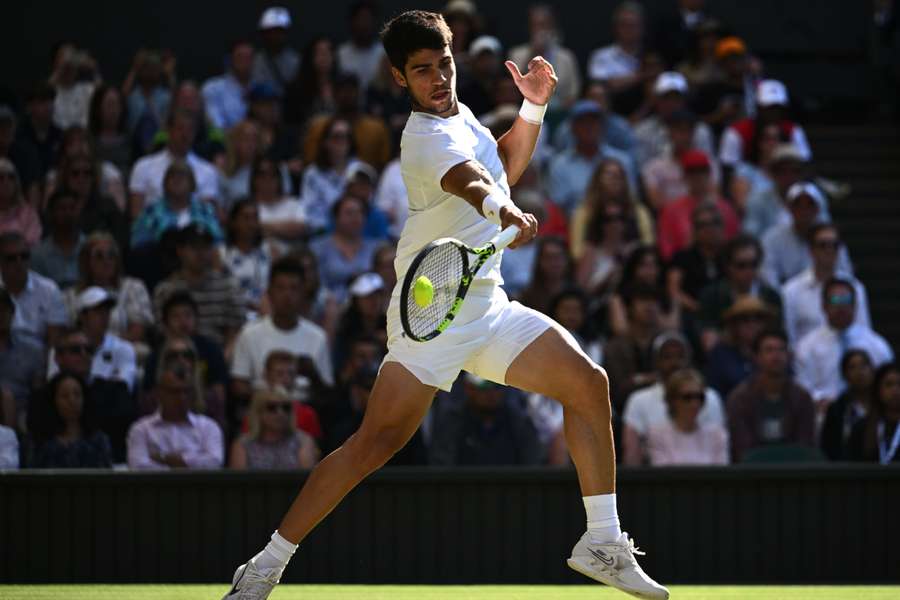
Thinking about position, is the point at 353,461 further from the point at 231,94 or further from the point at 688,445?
the point at 231,94

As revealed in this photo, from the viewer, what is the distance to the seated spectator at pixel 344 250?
10.4 meters

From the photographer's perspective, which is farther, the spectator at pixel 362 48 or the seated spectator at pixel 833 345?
the spectator at pixel 362 48

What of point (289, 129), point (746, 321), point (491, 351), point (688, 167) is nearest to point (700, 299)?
point (746, 321)

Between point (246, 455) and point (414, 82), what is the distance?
3.74 meters

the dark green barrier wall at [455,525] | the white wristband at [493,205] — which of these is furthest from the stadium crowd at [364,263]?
the white wristband at [493,205]

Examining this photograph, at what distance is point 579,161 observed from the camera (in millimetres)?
11422

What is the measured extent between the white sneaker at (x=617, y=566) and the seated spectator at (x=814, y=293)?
5628 millimetres

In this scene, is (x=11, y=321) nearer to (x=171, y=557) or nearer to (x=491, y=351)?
(x=171, y=557)

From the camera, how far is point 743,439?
353 inches

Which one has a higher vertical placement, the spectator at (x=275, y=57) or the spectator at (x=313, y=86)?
the spectator at (x=275, y=57)

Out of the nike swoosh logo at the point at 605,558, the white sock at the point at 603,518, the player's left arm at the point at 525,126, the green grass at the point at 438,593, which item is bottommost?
the green grass at the point at 438,593

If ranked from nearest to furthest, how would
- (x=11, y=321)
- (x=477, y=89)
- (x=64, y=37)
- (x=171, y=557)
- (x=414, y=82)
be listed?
1. (x=414, y=82)
2. (x=171, y=557)
3. (x=11, y=321)
4. (x=477, y=89)
5. (x=64, y=37)

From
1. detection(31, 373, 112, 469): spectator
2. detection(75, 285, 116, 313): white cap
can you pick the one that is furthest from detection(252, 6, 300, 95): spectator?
detection(31, 373, 112, 469): spectator

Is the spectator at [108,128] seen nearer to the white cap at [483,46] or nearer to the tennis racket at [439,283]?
the white cap at [483,46]
